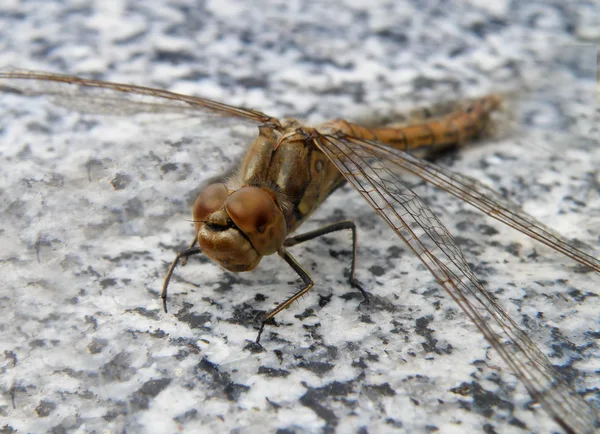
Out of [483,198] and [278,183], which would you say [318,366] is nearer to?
[278,183]

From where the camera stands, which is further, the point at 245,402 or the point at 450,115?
the point at 450,115

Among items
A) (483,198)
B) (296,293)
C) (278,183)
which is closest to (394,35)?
(483,198)

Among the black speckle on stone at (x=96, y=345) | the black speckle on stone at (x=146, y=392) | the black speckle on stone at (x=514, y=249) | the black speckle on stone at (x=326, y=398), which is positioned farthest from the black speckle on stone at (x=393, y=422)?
the black speckle on stone at (x=514, y=249)

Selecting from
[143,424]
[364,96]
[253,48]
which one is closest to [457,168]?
[364,96]

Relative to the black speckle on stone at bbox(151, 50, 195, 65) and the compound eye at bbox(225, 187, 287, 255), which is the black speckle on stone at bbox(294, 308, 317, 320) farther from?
the black speckle on stone at bbox(151, 50, 195, 65)

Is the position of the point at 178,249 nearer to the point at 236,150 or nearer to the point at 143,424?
the point at 236,150
